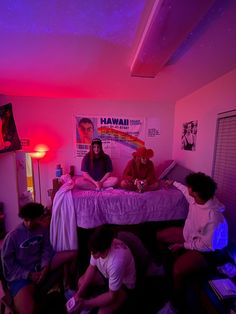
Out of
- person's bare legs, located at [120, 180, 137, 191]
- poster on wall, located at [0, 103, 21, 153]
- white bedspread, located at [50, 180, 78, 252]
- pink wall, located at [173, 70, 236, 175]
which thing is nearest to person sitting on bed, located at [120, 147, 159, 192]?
person's bare legs, located at [120, 180, 137, 191]

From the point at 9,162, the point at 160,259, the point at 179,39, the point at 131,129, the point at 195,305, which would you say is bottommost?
the point at 160,259

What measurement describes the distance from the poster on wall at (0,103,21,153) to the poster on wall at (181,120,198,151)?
282 centimetres

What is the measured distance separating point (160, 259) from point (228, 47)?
2.26 metres

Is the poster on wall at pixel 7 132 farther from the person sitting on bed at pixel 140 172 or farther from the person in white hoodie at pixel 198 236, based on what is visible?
the person in white hoodie at pixel 198 236

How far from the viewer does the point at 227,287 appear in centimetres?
124

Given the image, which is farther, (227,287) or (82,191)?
(82,191)

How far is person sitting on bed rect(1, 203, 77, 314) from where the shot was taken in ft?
3.84

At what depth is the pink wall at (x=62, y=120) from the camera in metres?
2.91

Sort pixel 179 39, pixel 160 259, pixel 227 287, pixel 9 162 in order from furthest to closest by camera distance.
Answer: pixel 9 162 < pixel 160 259 < pixel 227 287 < pixel 179 39

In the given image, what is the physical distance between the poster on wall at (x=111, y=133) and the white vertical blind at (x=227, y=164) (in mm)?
1471

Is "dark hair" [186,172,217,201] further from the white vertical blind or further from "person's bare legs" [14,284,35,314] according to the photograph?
"person's bare legs" [14,284,35,314]

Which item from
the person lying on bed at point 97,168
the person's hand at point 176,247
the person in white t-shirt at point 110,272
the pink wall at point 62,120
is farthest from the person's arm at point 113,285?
the pink wall at point 62,120

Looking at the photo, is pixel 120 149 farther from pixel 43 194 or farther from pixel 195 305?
pixel 195 305

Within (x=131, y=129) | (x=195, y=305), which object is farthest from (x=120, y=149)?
(x=195, y=305)
